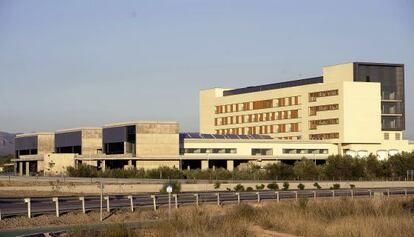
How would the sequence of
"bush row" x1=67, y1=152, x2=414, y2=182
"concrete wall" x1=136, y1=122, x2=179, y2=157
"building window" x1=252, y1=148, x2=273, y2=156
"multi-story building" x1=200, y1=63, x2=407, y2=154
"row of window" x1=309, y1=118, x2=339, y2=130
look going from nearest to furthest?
"bush row" x1=67, y1=152, x2=414, y2=182
"concrete wall" x1=136, y1=122, x2=179, y2=157
"building window" x1=252, y1=148, x2=273, y2=156
"multi-story building" x1=200, y1=63, x2=407, y2=154
"row of window" x1=309, y1=118, x2=339, y2=130

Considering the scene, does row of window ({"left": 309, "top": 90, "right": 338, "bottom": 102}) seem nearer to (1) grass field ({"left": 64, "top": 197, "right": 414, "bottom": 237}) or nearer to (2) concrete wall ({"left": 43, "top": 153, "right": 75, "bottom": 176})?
(2) concrete wall ({"left": 43, "top": 153, "right": 75, "bottom": 176})

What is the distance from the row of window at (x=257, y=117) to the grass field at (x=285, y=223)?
8735cm

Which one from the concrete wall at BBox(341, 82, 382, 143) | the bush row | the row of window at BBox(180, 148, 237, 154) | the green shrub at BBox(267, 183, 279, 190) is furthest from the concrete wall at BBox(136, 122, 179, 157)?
the green shrub at BBox(267, 183, 279, 190)

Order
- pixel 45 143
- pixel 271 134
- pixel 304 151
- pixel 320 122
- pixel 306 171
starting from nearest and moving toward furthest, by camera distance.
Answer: pixel 306 171, pixel 304 151, pixel 320 122, pixel 45 143, pixel 271 134

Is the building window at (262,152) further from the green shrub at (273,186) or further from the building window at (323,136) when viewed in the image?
the green shrub at (273,186)

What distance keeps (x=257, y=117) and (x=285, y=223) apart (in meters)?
101

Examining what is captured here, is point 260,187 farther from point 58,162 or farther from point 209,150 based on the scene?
point 58,162

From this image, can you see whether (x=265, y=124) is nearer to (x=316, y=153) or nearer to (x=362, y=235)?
(x=316, y=153)

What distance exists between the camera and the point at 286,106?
126750 mm

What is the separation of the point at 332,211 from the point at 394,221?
8143 mm

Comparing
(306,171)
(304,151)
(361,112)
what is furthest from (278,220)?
(361,112)

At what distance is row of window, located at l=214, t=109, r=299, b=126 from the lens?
126 meters

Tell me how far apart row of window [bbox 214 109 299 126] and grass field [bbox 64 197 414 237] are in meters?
87.3

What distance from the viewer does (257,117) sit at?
132m
